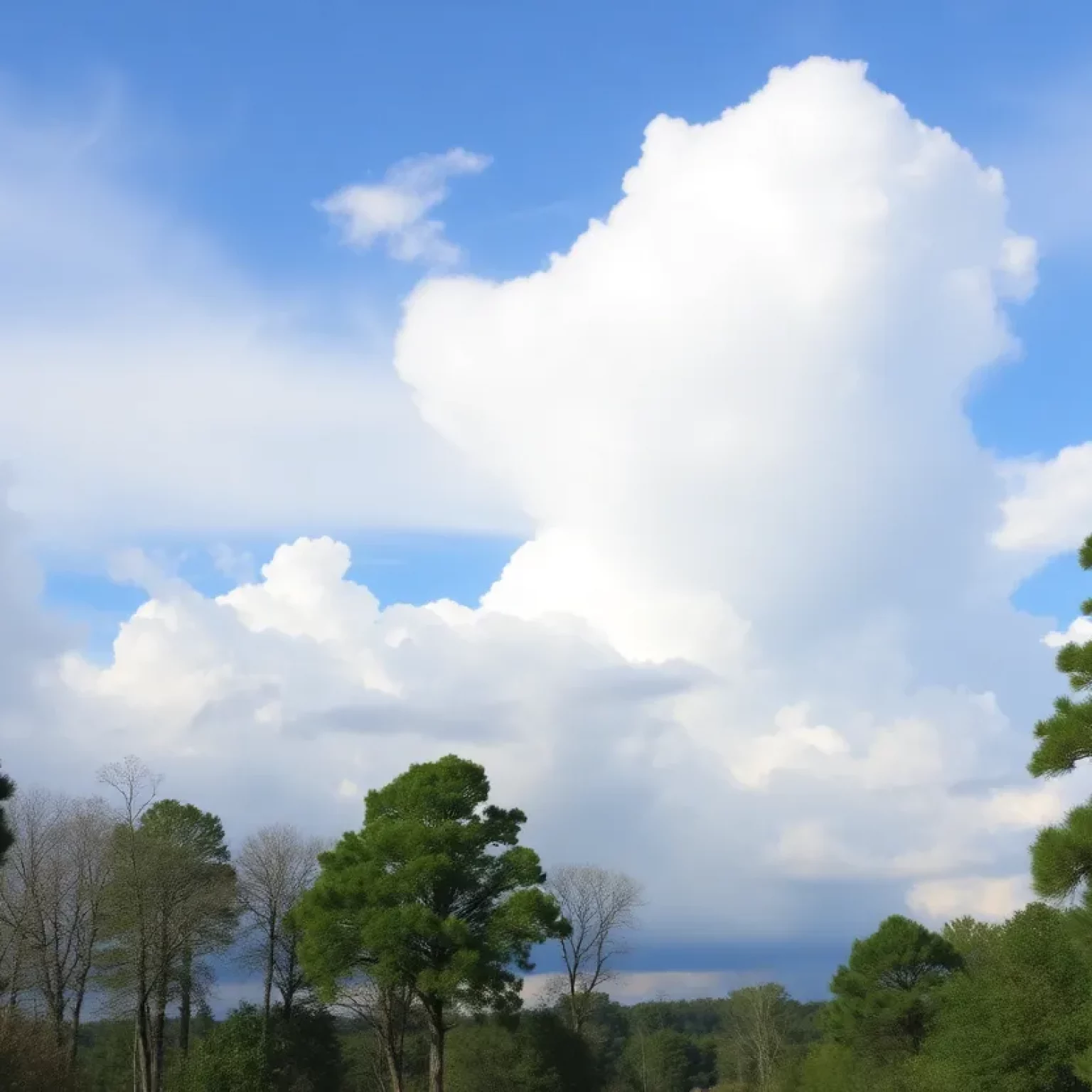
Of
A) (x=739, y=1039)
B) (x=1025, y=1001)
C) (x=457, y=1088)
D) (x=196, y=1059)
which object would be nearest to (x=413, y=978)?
(x=196, y=1059)

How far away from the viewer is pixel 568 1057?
173ft

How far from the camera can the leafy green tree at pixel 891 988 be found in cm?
5259

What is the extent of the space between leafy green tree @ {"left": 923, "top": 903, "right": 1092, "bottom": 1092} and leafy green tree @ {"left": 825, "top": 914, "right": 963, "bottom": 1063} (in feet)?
53.5

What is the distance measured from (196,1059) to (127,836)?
9360 millimetres

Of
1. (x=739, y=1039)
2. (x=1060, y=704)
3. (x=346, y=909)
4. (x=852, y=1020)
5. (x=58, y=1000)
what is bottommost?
→ (x=739, y=1039)

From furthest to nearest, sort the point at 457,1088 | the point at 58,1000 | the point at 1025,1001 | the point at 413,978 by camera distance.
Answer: the point at 457,1088 < the point at 58,1000 < the point at 413,978 < the point at 1025,1001

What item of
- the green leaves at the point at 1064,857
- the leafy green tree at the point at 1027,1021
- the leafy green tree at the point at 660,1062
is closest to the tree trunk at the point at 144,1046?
the leafy green tree at the point at 1027,1021

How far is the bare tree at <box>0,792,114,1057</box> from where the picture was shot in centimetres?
4372

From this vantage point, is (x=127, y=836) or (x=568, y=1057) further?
(x=568, y=1057)

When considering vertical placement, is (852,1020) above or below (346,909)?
below

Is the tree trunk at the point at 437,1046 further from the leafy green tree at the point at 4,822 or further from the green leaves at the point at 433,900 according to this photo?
the leafy green tree at the point at 4,822

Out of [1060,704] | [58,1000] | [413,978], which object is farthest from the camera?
[58,1000]

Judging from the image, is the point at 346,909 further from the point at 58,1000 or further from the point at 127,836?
the point at 58,1000

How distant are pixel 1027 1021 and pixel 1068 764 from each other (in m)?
20.0
